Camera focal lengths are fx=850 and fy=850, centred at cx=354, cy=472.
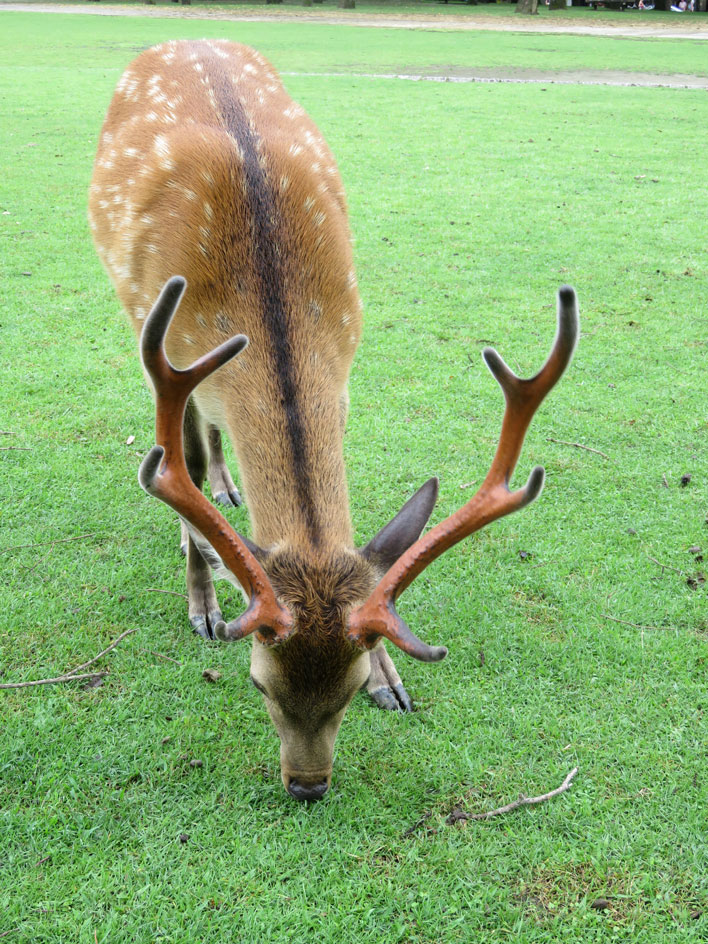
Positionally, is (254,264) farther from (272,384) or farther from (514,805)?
(514,805)

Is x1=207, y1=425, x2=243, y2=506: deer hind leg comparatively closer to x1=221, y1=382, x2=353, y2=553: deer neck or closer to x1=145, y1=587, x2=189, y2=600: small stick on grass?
x1=145, y1=587, x2=189, y2=600: small stick on grass

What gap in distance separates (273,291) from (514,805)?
1.88m

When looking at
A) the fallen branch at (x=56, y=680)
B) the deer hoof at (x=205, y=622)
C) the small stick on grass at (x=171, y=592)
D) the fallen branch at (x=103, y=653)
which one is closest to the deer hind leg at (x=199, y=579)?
the deer hoof at (x=205, y=622)

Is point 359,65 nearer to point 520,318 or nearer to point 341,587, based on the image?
point 520,318

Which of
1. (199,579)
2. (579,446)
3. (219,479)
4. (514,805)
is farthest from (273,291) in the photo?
(579,446)

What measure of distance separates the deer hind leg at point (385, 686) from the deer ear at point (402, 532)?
2.41 feet

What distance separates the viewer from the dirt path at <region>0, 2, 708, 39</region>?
1272 inches

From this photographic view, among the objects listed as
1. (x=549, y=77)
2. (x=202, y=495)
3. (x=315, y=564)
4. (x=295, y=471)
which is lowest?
(x=549, y=77)

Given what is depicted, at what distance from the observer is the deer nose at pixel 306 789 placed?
8.75 feet

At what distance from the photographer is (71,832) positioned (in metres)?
2.66

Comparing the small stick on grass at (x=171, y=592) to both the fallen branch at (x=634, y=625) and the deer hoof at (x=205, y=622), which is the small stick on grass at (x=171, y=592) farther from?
the fallen branch at (x=634, y=625)

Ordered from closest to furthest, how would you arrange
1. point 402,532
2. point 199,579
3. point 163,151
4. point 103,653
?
point 402,532 < point 103,653 < point 163,151 < point 199,579

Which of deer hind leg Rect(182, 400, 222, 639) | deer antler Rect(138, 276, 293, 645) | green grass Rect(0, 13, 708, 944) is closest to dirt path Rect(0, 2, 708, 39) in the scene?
green grass Rect(0, 13, 708, 944)

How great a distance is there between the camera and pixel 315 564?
2438mm
